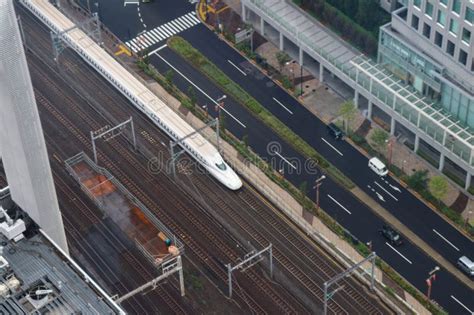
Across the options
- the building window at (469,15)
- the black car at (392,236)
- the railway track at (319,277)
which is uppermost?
the building window at (469,15)

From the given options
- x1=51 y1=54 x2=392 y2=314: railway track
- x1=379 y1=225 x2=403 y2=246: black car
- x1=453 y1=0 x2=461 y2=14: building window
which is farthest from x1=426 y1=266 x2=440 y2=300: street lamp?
x1=453 y1=0 x2=461 y2=14: building window

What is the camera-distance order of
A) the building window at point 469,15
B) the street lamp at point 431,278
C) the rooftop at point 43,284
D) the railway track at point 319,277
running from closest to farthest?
1. the rooftop at point 43,284
2. the street lamp at point 431,278
3. the railway track at point 319,277
4. the building window at point 469,15

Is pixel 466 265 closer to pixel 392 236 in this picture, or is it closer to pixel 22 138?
pixel 392 236

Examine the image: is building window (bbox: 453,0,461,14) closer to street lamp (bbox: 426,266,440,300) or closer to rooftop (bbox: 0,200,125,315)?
street lamp (bbox: 426,266,440,300)

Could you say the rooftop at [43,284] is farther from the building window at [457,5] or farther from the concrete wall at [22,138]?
the building window at [457,5]

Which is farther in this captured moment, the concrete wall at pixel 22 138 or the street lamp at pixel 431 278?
the street lamp at pixel 431 278

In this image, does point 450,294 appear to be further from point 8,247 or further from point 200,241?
point 8,247

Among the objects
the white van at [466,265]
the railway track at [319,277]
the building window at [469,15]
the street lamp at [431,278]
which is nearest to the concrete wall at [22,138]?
the railway track at [319,277]

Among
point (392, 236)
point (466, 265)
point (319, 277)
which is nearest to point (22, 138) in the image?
point (319, 277)
